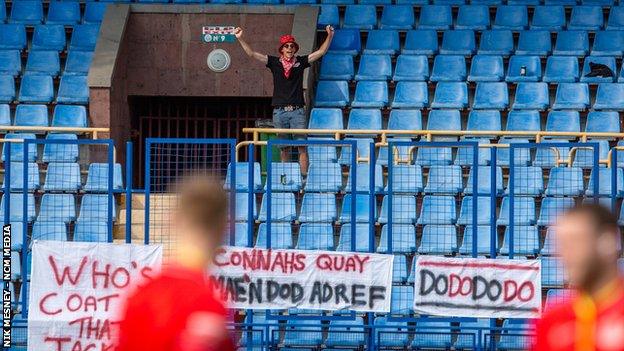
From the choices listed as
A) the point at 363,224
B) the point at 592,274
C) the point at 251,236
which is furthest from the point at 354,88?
the point at 592,274

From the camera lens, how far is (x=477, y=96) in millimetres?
18625

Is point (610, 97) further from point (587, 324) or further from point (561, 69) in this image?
point (587, 324)

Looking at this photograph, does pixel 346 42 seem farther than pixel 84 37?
No

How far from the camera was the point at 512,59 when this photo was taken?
1933 centimetres

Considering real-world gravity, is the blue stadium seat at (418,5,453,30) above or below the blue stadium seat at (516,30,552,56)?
above

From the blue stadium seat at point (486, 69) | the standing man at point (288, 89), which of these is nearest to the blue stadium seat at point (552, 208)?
the standing man at point (288, 89)

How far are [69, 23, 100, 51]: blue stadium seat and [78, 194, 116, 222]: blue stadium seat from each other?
17.7 feet

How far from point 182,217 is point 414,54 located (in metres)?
14.2

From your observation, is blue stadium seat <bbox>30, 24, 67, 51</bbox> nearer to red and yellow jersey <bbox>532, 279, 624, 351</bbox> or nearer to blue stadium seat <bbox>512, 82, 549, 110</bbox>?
blue stadium seat <bbox>512, 82, 549, 110</bbox>

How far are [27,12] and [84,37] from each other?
117cm

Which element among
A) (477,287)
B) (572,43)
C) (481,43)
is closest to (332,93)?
(481,43)

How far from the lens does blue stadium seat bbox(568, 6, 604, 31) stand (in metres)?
20.1

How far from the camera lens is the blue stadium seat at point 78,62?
19.3 metres

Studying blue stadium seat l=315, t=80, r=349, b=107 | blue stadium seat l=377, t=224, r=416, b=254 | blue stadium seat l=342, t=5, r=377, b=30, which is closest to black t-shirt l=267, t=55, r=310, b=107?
blue stadium seat l=315, t=80, r=349, b=107
